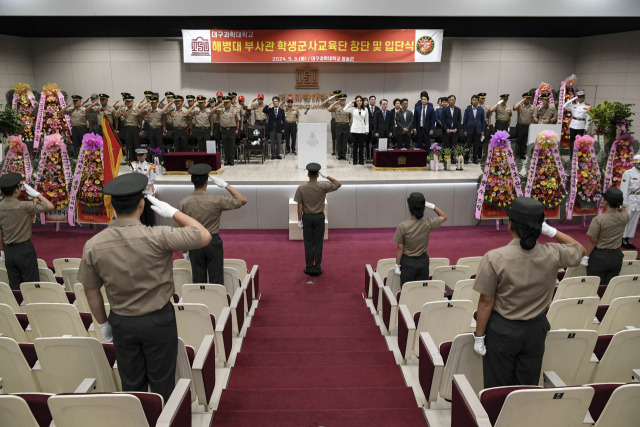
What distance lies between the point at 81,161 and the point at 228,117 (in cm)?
343

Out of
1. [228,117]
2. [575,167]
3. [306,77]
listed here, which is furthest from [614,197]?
[306,77]

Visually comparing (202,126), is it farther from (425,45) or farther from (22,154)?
(425,45)

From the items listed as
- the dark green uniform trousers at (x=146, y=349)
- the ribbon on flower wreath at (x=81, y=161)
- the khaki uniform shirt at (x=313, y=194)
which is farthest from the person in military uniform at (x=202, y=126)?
the dark green uniform trousers at (x=146, y=349)

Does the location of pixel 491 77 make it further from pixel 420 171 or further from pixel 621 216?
pixel 621 216

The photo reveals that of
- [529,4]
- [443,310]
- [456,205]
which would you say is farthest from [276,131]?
[443,310]

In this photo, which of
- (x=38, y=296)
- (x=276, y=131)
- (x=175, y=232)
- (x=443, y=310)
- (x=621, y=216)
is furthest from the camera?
(x=276, y=131)

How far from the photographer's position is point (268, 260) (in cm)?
812

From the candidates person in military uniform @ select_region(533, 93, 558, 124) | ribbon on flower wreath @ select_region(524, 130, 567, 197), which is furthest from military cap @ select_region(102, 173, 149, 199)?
person in military uniform @ select_region(533, 93, 558, 124)

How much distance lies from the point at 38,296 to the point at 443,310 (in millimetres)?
3543

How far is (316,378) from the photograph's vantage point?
3.62 m

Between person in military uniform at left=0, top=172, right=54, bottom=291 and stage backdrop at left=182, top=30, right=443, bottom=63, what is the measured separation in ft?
30.3

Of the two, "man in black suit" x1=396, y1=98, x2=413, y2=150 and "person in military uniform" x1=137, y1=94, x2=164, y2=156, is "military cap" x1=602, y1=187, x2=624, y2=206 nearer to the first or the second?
"man in black suit" x1=396, y1=98, x2=413, y2=150

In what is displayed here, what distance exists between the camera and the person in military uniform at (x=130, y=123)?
11.9 metres

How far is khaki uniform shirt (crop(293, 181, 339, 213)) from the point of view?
6523 mm
